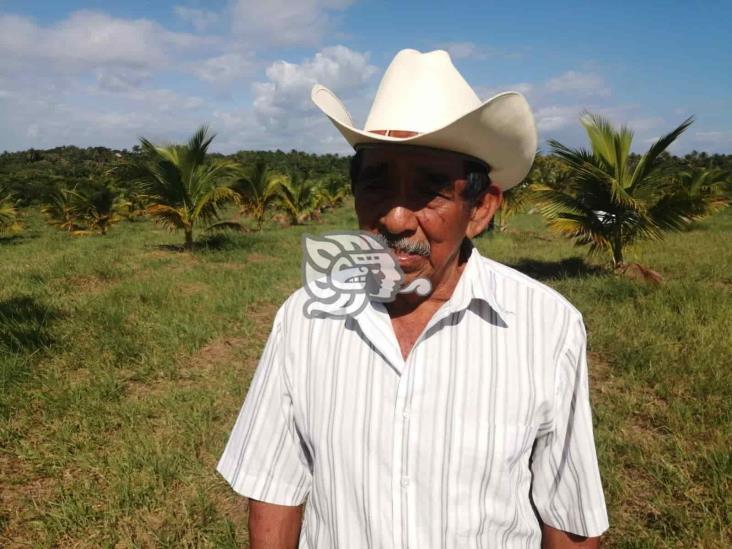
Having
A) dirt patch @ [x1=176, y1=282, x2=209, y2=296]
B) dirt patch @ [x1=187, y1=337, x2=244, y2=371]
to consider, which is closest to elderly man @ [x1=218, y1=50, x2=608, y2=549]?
dirt patch @ [x1=187, y1=337, x2=244, y2=371]

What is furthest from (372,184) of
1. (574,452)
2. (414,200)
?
(574,452)

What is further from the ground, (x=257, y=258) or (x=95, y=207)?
(x=95, y=207)

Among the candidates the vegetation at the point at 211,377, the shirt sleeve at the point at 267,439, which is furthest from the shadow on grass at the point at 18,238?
the shirt sleeve at the point at 267,439

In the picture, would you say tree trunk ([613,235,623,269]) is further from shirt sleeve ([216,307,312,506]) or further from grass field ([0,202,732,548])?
shirt sleeve ([216,307,312,506])

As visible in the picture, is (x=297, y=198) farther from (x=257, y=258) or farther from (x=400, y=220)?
(x=400, y=220)

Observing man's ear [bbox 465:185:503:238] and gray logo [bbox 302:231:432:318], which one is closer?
gray logo [bbox 302:231:432:318]

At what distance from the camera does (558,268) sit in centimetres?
895

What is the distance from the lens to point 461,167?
1204 mm

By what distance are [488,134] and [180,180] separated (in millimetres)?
10739

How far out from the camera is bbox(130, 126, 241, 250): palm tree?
34.7 feet

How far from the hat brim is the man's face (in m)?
0.04

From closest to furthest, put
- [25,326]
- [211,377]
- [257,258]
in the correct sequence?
[211,377] → [25,326] → [257,258]

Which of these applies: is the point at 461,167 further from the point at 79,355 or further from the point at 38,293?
the point at 38,293

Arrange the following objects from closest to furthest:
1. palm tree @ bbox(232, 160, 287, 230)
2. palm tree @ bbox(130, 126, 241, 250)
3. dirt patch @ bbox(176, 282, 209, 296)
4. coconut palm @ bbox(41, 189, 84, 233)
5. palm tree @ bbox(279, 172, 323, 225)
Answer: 1. dirt patch @ bbox(176, 282, 209, 296)
2. palm tree @ bbox(130, 126, 241, 250)
3. palm tree @ bbox(232, 160, 287, 230)
4. coconut palm @ bbox(41, 189, 84, 233)
5. palm tree @ bbox(279, 172, 323, 225)
